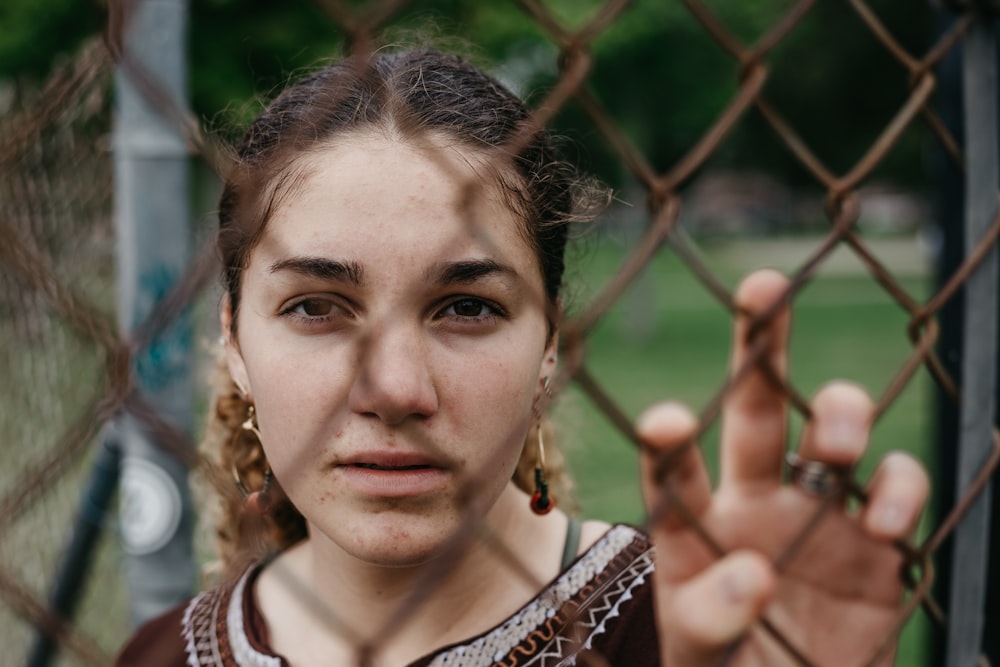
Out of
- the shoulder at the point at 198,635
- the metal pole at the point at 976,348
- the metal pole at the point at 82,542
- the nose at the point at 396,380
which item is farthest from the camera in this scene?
the metal pole at the point at 82,542

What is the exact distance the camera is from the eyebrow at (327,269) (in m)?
1.24

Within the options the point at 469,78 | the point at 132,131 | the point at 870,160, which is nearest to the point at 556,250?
the point at 469,78

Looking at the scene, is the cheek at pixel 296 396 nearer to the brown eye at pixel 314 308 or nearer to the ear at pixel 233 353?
the brown eye at pixel 314 308

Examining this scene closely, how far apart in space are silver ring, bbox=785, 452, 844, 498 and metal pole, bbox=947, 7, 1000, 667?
15.8 inches

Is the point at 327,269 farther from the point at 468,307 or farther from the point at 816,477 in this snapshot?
the point at 816,477

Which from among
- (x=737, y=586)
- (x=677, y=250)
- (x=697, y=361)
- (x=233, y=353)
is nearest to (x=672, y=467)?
(x=737, y=586)

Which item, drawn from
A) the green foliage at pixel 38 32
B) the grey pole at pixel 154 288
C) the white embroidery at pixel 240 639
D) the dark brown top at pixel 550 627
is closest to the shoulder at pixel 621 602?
the dark brown top at pixel 550 627

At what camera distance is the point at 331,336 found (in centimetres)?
128

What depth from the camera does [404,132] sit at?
55.7 inches

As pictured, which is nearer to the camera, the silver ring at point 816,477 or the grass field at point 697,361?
the silver ring at point 816,477

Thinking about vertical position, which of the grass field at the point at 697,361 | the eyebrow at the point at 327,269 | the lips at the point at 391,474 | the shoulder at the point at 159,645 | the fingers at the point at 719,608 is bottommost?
the grass field at the point at 697,361

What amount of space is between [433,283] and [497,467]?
25cm

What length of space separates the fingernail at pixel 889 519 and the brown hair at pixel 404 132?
486mm

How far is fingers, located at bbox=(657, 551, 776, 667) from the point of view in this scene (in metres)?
0.92
